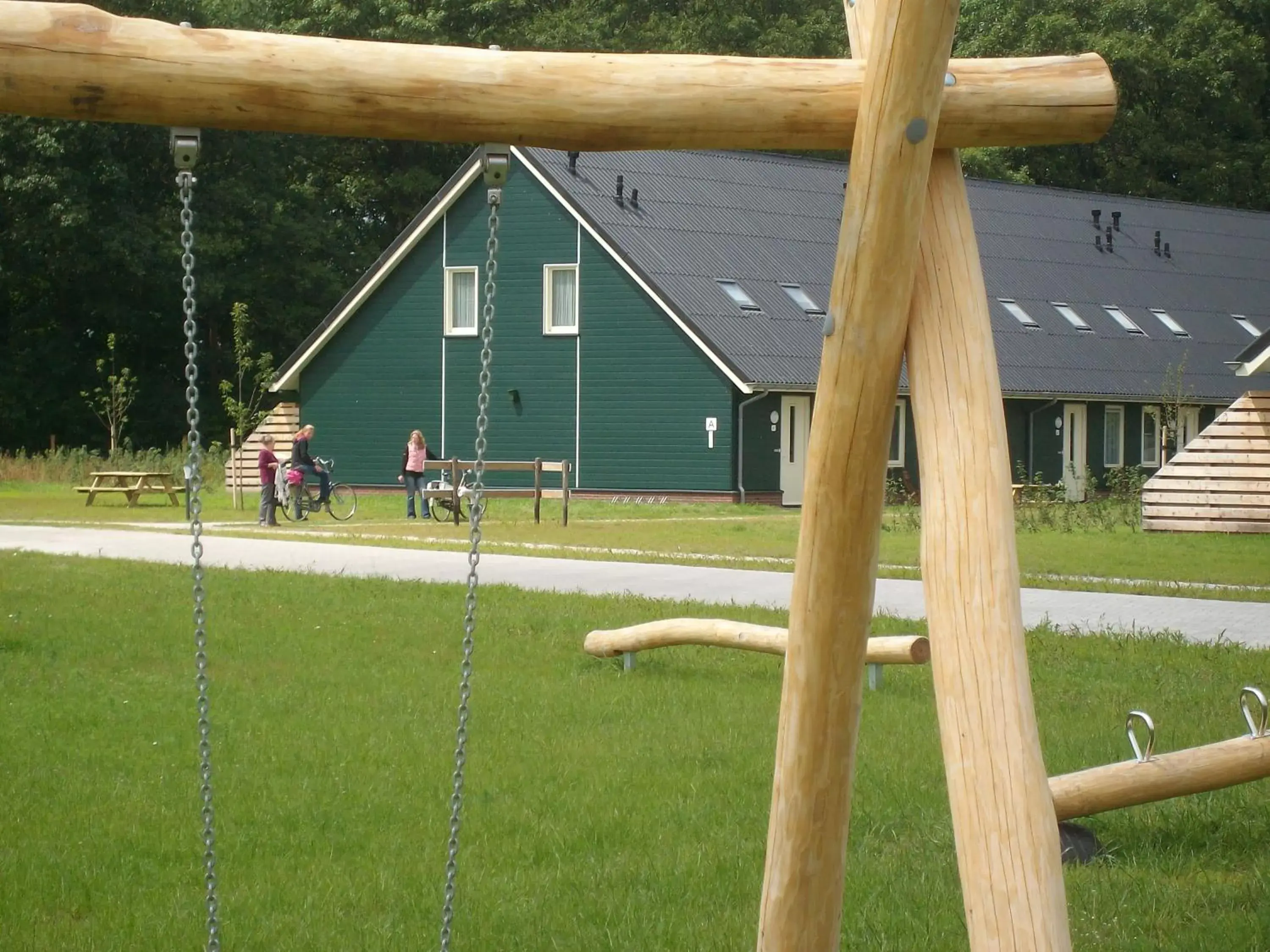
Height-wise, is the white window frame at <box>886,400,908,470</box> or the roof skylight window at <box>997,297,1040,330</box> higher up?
the roof skylight window at <box>997,297,1040,330</box>

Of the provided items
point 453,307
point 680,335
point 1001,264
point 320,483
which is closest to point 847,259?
point 320,483

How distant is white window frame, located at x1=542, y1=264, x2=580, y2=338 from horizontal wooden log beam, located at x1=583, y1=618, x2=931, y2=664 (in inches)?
1032

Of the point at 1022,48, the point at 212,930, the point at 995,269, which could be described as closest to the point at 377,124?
the point at 212,930

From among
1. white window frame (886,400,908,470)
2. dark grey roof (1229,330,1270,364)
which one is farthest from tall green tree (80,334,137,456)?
dark grey roof (1229,330,1270,364)

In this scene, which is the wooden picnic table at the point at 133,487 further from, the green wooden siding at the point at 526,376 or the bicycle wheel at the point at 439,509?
the green wooden siding at the point at 526,376

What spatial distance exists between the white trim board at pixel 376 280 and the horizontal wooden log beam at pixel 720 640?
1035 inches

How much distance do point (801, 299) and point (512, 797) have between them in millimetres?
29765

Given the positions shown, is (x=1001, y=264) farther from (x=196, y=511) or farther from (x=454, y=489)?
(x=196, y=511)

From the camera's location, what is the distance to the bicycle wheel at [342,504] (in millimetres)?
31078

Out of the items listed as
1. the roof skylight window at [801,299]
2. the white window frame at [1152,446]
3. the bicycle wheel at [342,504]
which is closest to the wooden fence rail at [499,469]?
the bicycle wheel at [342,504]

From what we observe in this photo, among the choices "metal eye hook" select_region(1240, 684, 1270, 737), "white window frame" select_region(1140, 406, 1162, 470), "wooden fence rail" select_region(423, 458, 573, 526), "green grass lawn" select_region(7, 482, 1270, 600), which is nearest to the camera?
"metal eye hook" select_region(1240, 684, 1270, 737)

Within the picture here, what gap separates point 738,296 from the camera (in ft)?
119

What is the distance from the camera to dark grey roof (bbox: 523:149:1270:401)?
118ft

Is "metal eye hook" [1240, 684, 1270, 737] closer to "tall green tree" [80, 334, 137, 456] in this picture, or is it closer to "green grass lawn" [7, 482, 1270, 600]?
"green grass lawn" [7, 482, 1270, 600]
